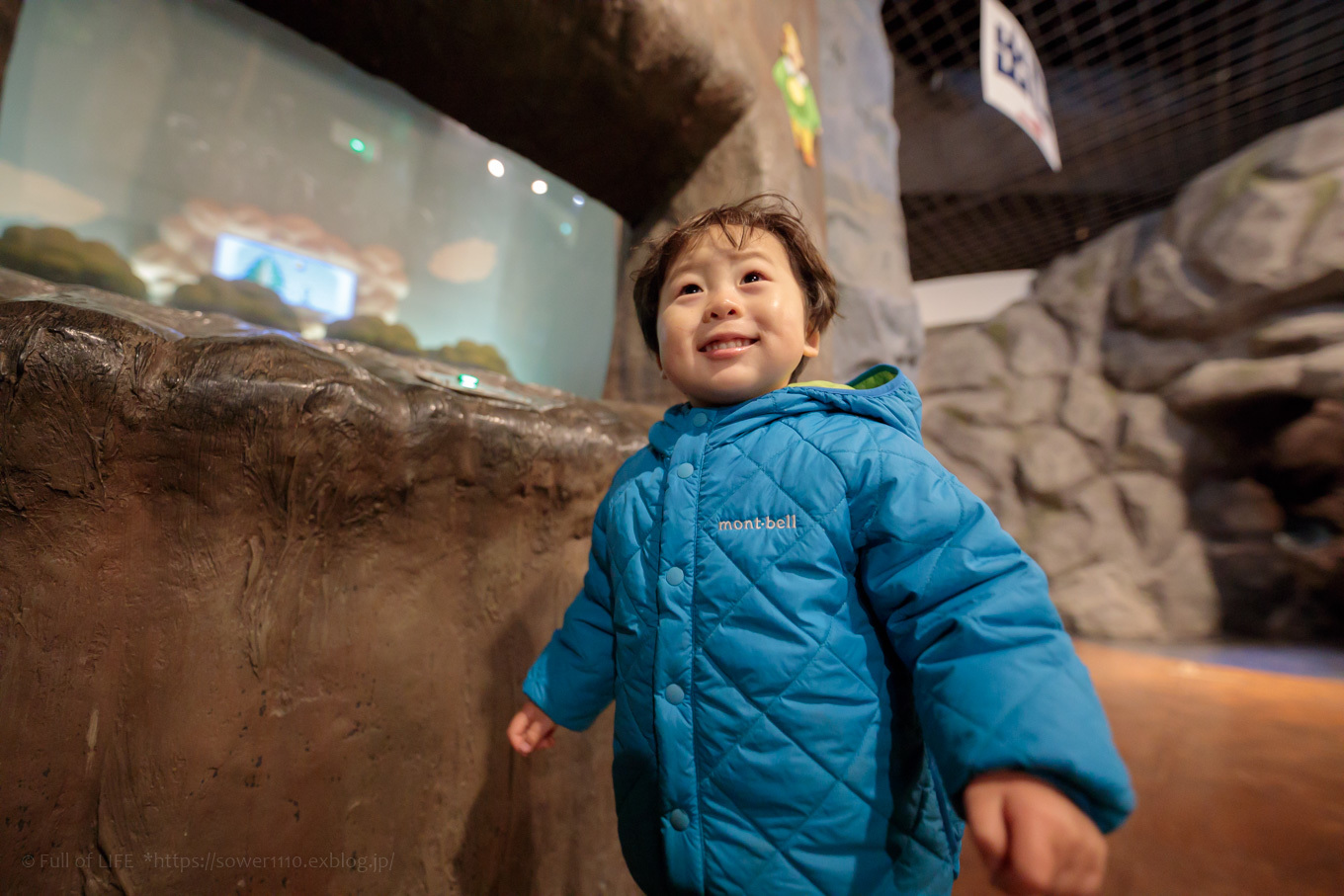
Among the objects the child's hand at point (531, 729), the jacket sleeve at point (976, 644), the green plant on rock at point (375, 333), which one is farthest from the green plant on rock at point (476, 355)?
the jacket sleeve at point (976, 644)

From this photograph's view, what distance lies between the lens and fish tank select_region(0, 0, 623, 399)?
2141 mm

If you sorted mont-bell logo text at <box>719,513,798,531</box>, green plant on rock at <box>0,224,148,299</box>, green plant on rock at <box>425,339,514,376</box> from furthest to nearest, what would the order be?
green plant on rock at <box>425,339,514,376</box>, green plant on rock at <box>0,224,148,299</box>, mont-bell logo text at <box>719,513,798,531</box>

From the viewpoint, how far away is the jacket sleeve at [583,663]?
2.30 feet

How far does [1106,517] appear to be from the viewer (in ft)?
12.7

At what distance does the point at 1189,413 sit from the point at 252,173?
538 cm

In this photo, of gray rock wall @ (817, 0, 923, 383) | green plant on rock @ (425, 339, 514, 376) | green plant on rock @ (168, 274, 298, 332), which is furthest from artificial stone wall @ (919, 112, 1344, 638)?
green plant on rock @ (168, 274, 298, 332)

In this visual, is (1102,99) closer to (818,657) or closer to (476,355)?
(476,355)

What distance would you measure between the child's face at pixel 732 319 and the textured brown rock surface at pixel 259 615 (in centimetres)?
36

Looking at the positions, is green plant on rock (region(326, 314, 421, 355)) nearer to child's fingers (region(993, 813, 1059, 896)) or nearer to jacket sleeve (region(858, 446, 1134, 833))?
jacket sleeve (region(858, 446, 1134, 833))

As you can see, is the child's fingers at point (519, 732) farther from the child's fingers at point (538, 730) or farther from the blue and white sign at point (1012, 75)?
the blue and white sign at point (1012, 75)

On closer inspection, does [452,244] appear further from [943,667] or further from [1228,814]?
[1228,814]

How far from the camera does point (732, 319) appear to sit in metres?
0.65

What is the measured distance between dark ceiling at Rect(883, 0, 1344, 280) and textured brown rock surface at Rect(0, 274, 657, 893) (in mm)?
3495

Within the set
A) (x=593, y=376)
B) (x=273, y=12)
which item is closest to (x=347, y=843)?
(x=273, y=12)
